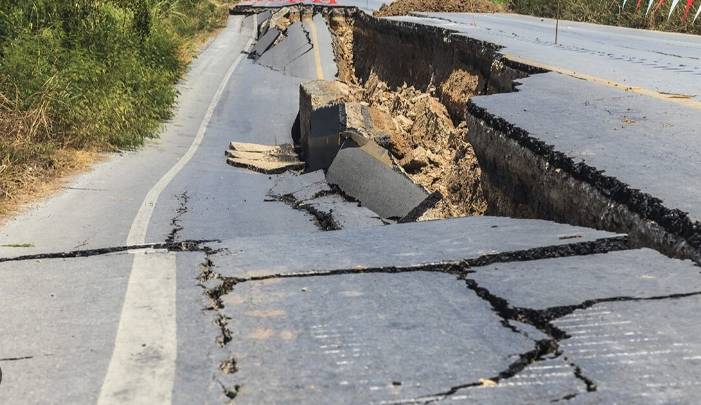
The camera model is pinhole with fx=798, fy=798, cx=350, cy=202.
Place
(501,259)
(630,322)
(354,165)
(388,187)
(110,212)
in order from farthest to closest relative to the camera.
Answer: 1. (354,165)
2. (388,187)
3. (110,212)
4. (501,259)
5. (630,322)

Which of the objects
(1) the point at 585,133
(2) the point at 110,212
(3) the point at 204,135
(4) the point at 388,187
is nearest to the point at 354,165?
(4) the point at 388,187

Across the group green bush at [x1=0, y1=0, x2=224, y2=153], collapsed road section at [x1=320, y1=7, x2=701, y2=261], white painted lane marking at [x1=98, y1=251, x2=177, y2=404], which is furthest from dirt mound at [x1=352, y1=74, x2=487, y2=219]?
green bush at [x1=0, y1=0, x2=224, y2=153]

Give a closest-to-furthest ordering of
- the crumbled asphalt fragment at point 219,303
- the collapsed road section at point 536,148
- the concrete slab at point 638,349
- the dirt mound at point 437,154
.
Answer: the concrete slab at point 638,349, the crumbled asphalt fragment at point 219,303, the collapsed road section at point 536,148, the dirt mound at point 437,154

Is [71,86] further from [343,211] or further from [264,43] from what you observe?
[264,43]

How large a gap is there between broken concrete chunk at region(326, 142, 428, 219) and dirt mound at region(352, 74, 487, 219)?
0.35 metres

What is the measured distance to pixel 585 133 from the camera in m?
5.34

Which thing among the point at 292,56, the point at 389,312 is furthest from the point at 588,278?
the point at 292,56

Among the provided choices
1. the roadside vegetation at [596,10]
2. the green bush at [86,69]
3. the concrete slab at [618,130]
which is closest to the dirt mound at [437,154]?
the concrete slab at [618,130]

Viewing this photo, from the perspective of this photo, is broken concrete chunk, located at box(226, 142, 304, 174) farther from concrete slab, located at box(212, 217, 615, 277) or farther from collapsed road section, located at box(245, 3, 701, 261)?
concrete slab, located at box(212, 217, 615, 277)

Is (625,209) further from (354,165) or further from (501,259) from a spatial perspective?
(354,165)

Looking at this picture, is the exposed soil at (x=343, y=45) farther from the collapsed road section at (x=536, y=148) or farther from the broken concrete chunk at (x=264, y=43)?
the collapsed road section at (x=536, y=148)

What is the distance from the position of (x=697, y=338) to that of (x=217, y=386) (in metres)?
1.58

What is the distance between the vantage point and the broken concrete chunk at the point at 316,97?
40.1 feet

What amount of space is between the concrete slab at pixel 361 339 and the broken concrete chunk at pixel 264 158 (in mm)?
7956
